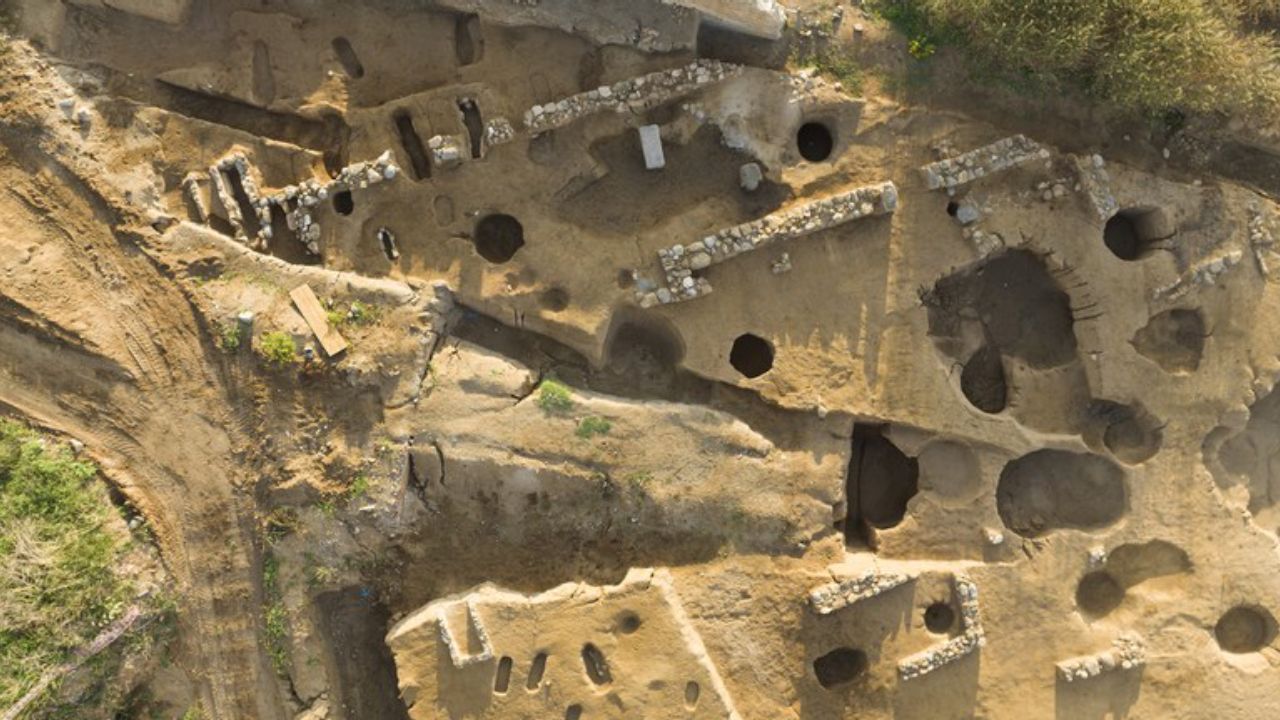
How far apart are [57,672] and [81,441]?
2.63 meters

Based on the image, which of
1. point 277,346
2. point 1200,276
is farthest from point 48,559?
point 1200,276

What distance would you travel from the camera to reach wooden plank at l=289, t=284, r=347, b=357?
10.6m

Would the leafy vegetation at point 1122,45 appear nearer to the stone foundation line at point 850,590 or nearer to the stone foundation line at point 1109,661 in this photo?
the stone foundation line at point 850,590

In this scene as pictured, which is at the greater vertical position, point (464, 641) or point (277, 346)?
point (277, 346)

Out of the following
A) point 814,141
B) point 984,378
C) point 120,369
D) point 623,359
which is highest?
point 814,141

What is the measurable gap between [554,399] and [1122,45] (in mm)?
8545

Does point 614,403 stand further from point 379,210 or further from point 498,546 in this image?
point 379,210

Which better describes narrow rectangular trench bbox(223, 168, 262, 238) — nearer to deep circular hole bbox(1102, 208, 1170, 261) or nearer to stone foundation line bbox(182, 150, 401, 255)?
stone foundation line bbox(182, 150, 401, 255)

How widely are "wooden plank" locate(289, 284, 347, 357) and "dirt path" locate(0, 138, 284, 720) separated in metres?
1.27

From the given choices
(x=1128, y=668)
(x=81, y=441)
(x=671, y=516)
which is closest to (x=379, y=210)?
(x=81, y=441)

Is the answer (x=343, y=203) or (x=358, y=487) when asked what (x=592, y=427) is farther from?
(x=343, y=203)

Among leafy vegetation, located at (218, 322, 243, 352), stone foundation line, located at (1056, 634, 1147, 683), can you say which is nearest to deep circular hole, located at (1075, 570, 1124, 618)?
stone foundation line, located at (1056, 634, 1147, 683)

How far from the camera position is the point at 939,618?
11859 millimetres

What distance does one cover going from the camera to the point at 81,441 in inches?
409
